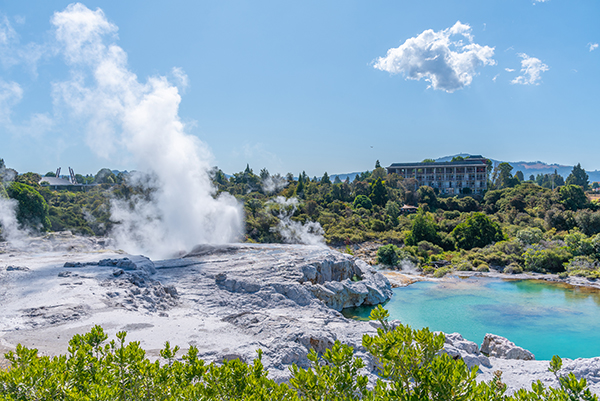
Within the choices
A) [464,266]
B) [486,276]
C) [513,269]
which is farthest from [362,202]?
[513,269]

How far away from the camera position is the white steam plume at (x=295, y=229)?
131 feet

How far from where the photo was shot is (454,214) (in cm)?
4875

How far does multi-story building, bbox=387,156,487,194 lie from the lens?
66.8 metres

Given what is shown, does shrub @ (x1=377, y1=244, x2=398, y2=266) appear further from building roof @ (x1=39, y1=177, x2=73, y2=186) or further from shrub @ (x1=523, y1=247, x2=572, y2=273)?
building roof @ (x1=39, y1=177, x2=73, y2=186)

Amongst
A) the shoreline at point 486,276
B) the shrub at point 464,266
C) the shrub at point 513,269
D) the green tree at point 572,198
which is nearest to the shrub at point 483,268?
the shoreline at point 486,276

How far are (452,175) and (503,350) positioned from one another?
6043 cm

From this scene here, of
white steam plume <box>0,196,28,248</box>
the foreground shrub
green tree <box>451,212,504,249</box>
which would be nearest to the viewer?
the foreground shrub

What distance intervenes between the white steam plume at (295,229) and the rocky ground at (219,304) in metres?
14.7

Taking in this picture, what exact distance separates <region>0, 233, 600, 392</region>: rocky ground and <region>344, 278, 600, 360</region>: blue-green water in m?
2.66

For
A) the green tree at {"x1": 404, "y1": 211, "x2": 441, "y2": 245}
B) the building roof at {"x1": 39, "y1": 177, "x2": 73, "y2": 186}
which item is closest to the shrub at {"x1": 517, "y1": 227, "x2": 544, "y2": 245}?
the green tree at {"x1": 404, "y1": 211, "x2": 441, "y2": 245}

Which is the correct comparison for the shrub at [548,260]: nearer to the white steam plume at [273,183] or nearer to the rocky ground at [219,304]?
the rocky ground at [219,304]

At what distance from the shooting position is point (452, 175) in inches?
2729

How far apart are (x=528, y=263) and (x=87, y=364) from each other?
3564 centimetres

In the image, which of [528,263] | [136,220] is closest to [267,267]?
[136,220]
